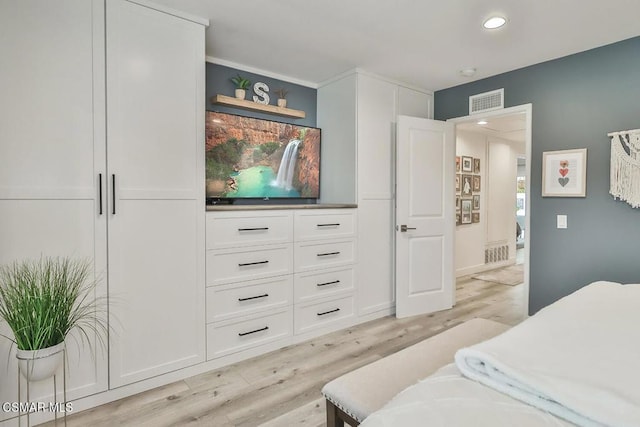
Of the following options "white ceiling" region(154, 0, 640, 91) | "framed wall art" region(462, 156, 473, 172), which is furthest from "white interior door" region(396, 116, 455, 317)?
"framed wall art" region(462, 156, 473, 172)

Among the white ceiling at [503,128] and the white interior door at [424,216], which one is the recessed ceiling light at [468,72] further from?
the white ceiling at [503,128]

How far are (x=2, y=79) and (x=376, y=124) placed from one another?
2.80 meters

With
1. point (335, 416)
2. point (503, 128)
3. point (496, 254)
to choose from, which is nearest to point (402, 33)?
point (335, 416)

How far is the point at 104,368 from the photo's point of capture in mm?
2035

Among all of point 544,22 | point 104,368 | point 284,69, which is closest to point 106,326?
point 104,368

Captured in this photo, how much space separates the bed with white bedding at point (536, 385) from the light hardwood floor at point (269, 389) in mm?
1188

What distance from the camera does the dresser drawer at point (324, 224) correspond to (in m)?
2.88

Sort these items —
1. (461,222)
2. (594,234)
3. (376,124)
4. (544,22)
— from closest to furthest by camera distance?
(544,22)
(594,234)
(376,124)
(461,222)

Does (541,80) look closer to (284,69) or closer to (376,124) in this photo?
(376,124)

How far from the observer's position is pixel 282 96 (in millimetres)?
3383

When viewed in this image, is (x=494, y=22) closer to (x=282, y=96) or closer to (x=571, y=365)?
(x=282, y=96)

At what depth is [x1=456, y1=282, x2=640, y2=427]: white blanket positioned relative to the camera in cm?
77

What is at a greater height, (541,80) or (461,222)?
(541,80)

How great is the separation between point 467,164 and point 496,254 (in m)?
1.78
